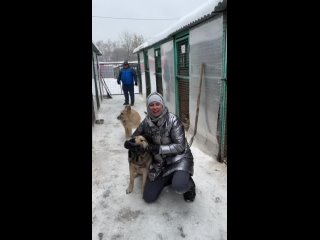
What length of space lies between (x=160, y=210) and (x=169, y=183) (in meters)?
0.39

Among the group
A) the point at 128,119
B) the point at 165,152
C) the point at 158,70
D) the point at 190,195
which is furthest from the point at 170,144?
the point at 158,70

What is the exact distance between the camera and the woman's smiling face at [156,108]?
2.90 m

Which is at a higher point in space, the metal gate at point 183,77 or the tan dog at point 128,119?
the metal gate at point 183,77

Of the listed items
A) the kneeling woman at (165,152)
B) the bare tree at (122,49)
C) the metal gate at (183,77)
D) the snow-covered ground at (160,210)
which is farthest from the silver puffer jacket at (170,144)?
the bare tree at (122,49)

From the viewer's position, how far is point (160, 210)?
116 inches

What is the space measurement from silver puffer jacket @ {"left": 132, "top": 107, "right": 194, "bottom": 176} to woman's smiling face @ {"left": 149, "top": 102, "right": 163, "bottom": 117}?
76 millimetres

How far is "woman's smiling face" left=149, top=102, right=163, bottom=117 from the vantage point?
114 inches

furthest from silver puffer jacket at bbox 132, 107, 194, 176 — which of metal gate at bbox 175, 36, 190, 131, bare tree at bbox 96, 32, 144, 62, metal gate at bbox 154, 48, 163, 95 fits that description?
bare tree at bbox 96, 32, 144, 62

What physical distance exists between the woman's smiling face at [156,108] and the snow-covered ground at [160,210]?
3.63 feet

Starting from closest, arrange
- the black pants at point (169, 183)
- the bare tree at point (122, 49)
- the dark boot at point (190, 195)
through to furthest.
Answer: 1. the black pants at point (169, 183)
2. the dark boot at point (190, 195)
3. the bare tree at point (122, 49)

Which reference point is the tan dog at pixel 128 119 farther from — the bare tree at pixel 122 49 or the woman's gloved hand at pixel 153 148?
the bare tree at pixel 122 49

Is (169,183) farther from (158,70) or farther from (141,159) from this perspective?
(158,70)
